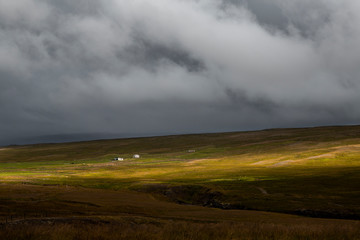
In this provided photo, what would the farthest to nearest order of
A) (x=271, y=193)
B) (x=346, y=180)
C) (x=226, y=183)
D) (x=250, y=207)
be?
1. (x=226, y=183)
2. (x=346, y=180)
3. (x=271, y=193)
4. (x=250, y=207)

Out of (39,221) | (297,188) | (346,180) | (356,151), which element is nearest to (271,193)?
(297,188)

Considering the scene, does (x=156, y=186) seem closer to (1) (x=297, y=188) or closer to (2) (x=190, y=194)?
(2) (x=190, y=194)

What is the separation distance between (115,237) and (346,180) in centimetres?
6839

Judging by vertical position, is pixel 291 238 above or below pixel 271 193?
above

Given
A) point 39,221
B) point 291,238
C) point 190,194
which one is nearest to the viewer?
point 291,238

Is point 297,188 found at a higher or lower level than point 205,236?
lower

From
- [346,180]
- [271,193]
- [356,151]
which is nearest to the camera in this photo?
[271,193]

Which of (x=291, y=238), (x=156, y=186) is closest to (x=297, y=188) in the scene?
(x=156, y=186)

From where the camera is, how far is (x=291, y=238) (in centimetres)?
→ 1353

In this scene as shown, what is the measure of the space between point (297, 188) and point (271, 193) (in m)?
6.72

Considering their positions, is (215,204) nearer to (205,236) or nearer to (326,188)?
(326,188)

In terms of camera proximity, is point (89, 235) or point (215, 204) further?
point (215, 204)

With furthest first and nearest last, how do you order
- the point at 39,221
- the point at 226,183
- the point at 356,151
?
the point at 356,151 → the point at 226,183 → the point at 39,221

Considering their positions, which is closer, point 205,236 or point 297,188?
point 205,236
